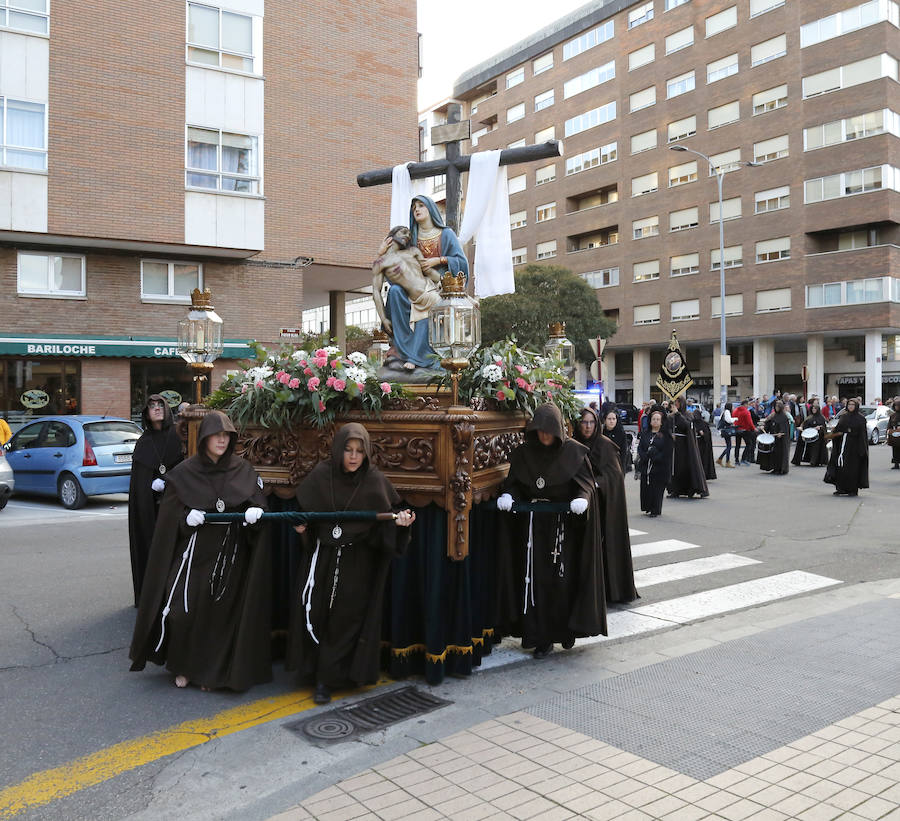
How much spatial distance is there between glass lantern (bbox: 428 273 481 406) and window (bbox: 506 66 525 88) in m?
59.9

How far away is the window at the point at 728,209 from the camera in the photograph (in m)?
46.5

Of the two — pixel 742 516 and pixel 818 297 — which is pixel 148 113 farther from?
pixel 818 297

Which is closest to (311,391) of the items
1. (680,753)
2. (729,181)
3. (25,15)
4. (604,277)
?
(680,753)

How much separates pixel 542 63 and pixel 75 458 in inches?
2107

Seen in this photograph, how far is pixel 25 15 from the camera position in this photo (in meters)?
19.1

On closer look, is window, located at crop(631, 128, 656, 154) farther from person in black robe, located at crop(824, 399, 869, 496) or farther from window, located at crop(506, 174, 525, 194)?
person in black robe, located at crop(824, 399, 869, 496)

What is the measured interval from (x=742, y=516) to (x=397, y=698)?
943 cm

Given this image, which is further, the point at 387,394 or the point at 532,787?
the point at 387,394

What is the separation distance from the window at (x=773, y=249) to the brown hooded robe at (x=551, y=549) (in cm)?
4333

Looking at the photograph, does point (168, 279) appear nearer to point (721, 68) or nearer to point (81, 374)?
point (81, 374)

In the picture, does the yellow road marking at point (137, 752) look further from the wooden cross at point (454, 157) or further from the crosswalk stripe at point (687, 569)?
the crosswalk stripe at point (687, 569)

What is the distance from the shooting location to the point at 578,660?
5633mm

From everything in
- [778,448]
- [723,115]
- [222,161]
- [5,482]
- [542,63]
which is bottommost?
[5,482]

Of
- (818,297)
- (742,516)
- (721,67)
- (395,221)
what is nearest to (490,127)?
(721,67)
